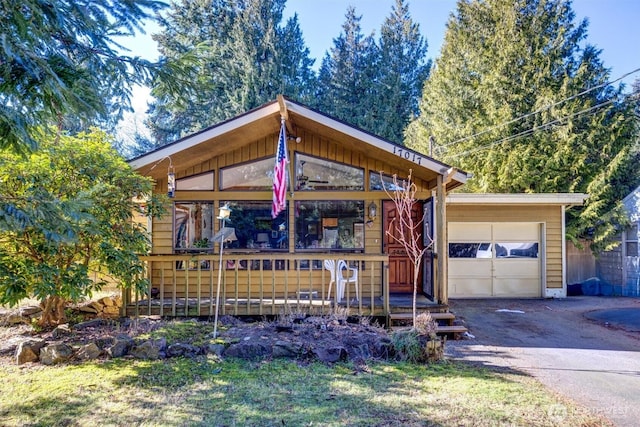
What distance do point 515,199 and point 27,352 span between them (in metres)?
10.3

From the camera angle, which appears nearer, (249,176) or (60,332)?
(60,332)

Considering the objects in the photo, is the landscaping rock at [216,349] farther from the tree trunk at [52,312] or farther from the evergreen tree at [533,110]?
the evergreen tree at [533,110]

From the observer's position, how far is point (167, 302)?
23.8 ft

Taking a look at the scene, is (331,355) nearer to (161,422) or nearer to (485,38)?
(161,422)

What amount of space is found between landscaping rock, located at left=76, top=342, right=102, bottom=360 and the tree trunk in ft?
5.23

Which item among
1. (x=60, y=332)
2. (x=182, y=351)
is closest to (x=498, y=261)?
(x=182, y=351)

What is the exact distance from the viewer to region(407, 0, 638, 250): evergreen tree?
1298 cm

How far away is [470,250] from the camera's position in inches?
423

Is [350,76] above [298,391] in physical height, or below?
above

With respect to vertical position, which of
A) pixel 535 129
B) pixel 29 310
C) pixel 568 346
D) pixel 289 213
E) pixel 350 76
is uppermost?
pixel 350 76

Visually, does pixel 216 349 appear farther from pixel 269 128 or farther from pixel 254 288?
pixel 269 128

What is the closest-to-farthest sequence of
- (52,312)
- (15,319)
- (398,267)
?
(52,312)
(15,319)
(398,267)

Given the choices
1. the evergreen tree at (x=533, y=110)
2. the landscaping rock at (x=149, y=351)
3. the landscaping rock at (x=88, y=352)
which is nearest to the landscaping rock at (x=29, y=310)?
the landscaping rock at (x=88, y=352)

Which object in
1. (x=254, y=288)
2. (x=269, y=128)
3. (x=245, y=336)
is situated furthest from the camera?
(x=254, y=288)
